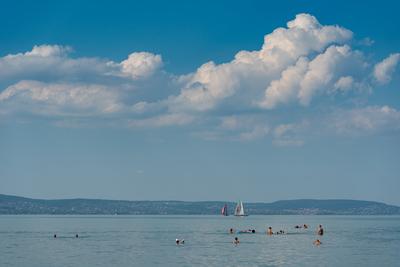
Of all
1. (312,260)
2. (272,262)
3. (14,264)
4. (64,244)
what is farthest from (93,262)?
(64,244)

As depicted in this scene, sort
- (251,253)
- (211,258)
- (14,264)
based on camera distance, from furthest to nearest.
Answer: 1. (251,253)
2. (211,258)
3. (14,264)

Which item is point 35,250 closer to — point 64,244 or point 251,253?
point 64,244

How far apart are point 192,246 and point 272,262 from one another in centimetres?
3530

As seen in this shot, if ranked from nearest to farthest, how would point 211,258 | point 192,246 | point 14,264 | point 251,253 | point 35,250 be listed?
point 14,264 → point 211,258 → point 251,253 → point 35,250 → point 192,246

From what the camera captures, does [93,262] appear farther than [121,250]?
No

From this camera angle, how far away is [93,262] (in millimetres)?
94188

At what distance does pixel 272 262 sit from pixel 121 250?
110 ft

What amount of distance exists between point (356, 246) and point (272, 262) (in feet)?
128

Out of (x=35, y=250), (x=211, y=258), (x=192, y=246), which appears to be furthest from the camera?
(x=192, y=246)

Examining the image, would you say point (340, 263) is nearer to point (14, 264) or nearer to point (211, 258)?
point (211, 258)

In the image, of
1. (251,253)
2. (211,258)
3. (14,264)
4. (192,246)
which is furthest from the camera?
(192,246)

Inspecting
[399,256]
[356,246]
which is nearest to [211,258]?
[399,256]

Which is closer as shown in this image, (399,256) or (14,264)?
(14,264)

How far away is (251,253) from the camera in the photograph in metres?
109
